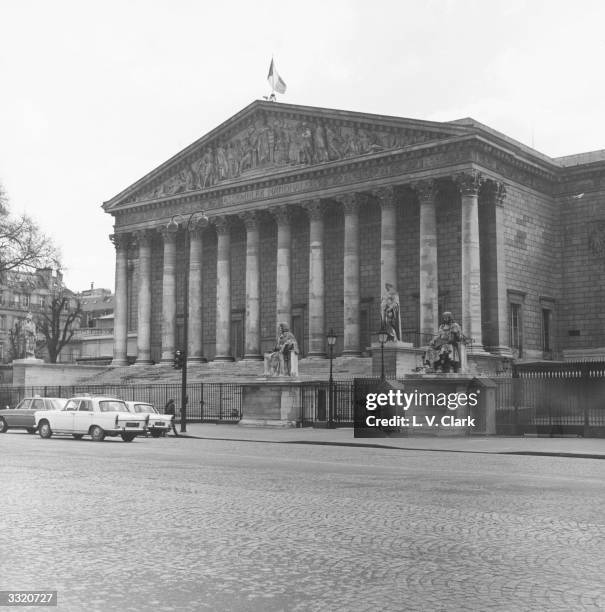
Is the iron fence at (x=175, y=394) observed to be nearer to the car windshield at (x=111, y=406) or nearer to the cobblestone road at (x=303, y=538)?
the car windshield at (x=111, y=406)

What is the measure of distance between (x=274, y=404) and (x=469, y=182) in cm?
1751

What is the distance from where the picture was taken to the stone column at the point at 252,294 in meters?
58.5

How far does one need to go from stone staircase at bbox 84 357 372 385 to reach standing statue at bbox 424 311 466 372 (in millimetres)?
13648

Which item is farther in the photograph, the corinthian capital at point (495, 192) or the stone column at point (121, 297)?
the stone column at point (121, 297)

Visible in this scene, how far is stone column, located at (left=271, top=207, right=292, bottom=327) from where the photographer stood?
57.0 meters

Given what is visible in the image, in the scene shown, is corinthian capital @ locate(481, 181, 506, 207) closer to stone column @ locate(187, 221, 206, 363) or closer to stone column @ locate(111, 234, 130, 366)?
stone column @ locate(187, 221, 206, 363)

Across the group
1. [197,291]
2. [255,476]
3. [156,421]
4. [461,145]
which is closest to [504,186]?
[461,145]

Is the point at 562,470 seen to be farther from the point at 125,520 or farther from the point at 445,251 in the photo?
the point at 445,251

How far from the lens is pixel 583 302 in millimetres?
55219

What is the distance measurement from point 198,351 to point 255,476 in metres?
45.7

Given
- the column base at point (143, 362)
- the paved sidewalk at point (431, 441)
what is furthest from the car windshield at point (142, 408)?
the column base at point (143, 362)

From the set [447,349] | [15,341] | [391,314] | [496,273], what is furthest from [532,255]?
[15,341]

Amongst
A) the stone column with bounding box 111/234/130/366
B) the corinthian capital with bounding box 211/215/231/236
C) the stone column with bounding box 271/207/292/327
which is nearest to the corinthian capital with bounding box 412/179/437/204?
the stone column with bounding box 271/207/292/327

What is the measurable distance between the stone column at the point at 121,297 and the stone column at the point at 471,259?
27.2 meters
